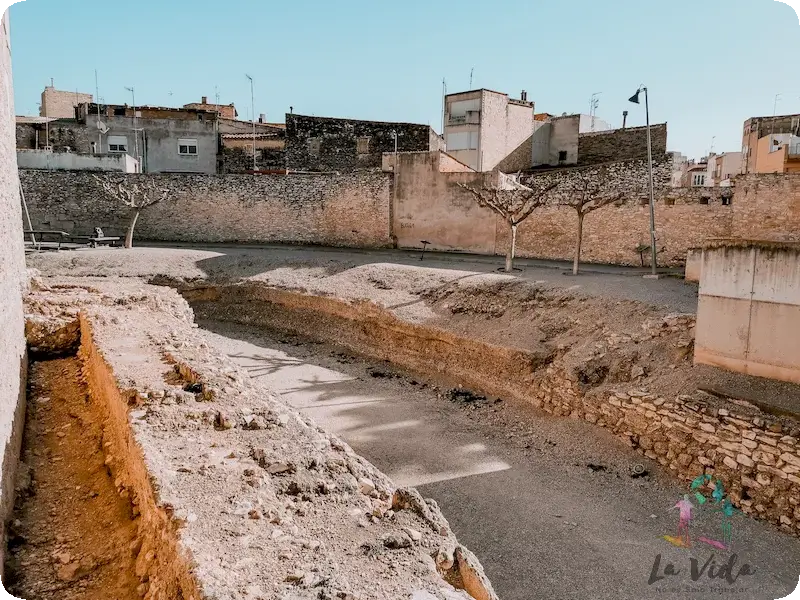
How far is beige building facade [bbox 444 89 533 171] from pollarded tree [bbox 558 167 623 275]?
344 inches

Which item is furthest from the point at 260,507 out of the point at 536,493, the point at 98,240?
the point at 98,240

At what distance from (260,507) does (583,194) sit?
16.3 metres

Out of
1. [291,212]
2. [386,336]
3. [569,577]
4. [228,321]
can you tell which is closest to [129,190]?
[291,212]

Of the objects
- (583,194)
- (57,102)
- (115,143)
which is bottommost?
(583,194)

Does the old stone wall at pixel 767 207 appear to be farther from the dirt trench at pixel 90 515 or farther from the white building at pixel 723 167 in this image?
the dirt trench at pixel 90 515

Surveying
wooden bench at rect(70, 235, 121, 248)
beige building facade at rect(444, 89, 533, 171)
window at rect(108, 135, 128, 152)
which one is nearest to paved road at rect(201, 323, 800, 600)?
wooden bench at rect(70, 235, 121, 248)

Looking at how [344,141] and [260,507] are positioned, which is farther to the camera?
[344,141]

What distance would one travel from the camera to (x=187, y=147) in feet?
113

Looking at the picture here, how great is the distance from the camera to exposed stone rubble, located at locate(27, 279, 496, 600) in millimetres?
3979

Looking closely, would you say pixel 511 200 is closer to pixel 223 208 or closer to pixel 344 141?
A: pixel 223 208

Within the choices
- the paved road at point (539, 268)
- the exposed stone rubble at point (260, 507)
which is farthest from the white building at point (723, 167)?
the exposed stone rubble at point (260, 507)

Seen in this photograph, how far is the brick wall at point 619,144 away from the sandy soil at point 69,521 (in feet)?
90.0

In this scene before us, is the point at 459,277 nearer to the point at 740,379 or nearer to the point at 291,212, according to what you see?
the point at 740,379

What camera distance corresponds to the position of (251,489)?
502 cm
